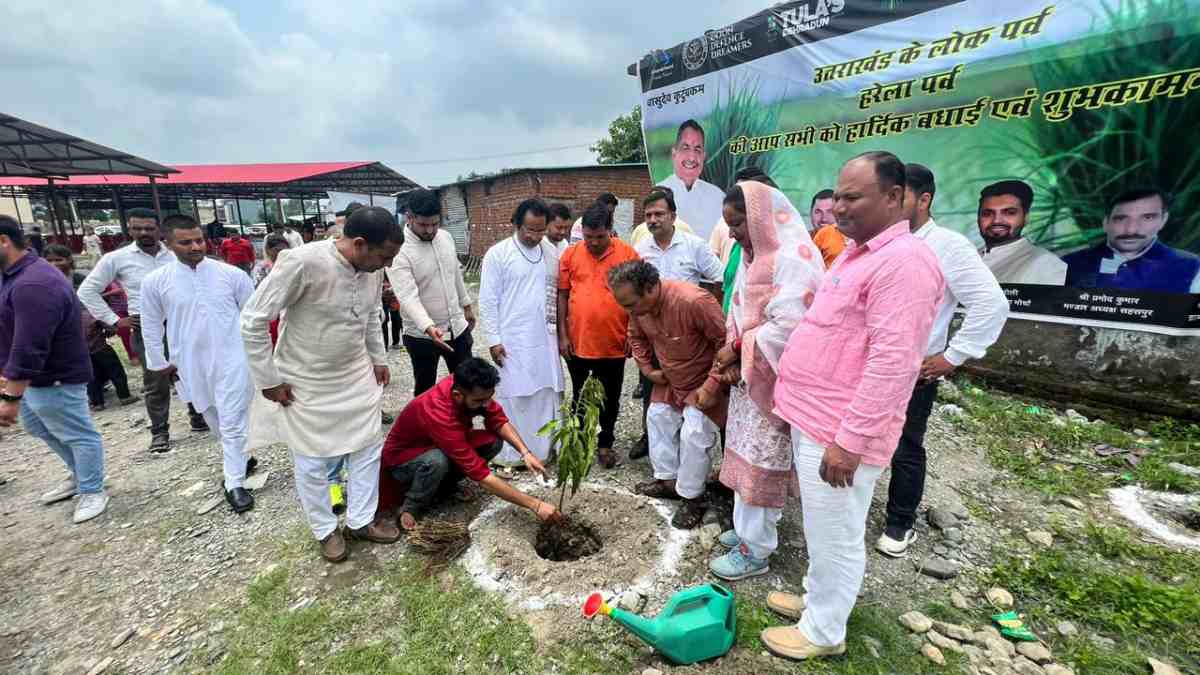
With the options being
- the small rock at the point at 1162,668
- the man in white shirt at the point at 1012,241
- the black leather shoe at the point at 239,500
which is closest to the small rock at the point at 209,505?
the black leather shoe at the point at 239,500

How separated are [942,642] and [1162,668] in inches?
30.3

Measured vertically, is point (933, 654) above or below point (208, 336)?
below

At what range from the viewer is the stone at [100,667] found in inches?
87.5

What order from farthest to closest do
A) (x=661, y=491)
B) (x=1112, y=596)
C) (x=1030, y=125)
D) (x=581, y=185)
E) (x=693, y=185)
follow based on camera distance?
(x=581, y=185), (x=693, y=185), (x=1030, y=125), (x=661, y=491), (x=1112, y=596)

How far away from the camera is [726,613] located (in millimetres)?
2010

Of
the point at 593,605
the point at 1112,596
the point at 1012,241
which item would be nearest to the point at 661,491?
the point at 593,605

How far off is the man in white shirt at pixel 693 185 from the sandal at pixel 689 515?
5.07 m

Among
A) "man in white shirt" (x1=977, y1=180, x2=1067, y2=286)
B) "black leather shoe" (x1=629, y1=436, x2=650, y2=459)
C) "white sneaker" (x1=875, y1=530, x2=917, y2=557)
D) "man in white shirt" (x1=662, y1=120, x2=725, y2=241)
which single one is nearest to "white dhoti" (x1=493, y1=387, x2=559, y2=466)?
"black leather shoe" (x1=629, y1=436, x2=650, y2=459)

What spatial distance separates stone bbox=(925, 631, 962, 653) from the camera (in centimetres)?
212

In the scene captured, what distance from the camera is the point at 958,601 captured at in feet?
7.91

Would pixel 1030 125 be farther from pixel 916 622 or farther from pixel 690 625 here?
pixel 690 625

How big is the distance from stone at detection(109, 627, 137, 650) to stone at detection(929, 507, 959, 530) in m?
4.19

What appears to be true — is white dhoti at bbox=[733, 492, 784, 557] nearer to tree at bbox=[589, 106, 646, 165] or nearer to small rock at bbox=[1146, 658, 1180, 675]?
small rock at bbox=[1146, 658, 1180, 675]

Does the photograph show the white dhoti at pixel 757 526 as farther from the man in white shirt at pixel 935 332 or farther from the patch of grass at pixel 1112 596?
the patch of grass at pixel 1112 596
